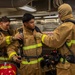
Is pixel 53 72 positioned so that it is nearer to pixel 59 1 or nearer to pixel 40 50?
pixel 40 50

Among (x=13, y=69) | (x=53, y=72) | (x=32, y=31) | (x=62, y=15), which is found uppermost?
(x=62, y=15)

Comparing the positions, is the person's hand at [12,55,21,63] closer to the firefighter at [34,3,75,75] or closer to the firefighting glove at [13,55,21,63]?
the firefighting glove at [13,55,21,63]

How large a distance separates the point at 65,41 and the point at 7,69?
103cm

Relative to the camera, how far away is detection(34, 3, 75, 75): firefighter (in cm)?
361

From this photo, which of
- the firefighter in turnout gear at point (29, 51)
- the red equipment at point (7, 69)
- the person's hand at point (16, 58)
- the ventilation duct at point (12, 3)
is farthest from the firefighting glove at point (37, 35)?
the ventilation duct at point (12, 3)

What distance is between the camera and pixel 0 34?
4250 millimetres

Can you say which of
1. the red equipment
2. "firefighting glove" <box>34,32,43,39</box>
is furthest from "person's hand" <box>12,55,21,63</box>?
"firefighting glove" <box>34,32,43,39</box>

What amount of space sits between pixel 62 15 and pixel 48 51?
40.2 inches

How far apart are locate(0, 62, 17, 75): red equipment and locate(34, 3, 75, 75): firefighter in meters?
0.72

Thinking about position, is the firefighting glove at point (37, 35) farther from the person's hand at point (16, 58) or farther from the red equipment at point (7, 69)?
the red equipment at point (7, 69)

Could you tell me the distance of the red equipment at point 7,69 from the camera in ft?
12.9

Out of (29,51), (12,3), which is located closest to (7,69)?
(29,51)

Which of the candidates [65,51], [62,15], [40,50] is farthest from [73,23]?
[40,50]

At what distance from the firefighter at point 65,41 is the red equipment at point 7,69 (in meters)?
0.72
